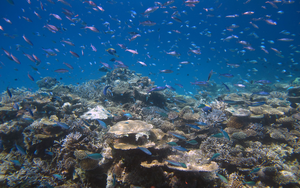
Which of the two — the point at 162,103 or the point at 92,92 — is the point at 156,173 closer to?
the point at 162,103

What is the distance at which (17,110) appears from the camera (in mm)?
5992

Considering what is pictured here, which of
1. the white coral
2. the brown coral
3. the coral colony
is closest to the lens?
the coral colony

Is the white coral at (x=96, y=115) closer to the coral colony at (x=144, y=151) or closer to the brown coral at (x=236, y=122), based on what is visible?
the coral colony at (x=144, y=151)

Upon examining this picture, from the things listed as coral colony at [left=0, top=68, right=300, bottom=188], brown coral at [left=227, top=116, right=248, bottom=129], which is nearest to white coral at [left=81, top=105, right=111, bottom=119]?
coral colony at [left=0, top=68, right=300, bottom=188]

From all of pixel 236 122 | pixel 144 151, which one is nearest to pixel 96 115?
pixel 144 151

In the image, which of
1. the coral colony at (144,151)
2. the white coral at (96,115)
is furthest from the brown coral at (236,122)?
the white coral at (96,115)

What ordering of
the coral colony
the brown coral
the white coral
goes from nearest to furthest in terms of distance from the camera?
the coral colony
the white coral
the brown coral

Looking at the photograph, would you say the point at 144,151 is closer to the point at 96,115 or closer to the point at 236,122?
the point at 96,115

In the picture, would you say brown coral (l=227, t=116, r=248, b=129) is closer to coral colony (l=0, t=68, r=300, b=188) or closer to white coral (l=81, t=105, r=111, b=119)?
coral colony (l=0, t=68, r=300, b=188)

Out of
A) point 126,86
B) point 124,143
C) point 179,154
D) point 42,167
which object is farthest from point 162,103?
point 42,167

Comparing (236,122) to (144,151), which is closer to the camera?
(144,151)

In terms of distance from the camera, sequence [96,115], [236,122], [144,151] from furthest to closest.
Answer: [236,122]
[96,115]
[144,151]

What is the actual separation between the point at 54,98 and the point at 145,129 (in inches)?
222

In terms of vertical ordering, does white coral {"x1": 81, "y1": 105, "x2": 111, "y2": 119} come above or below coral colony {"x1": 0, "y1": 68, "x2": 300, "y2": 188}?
above
